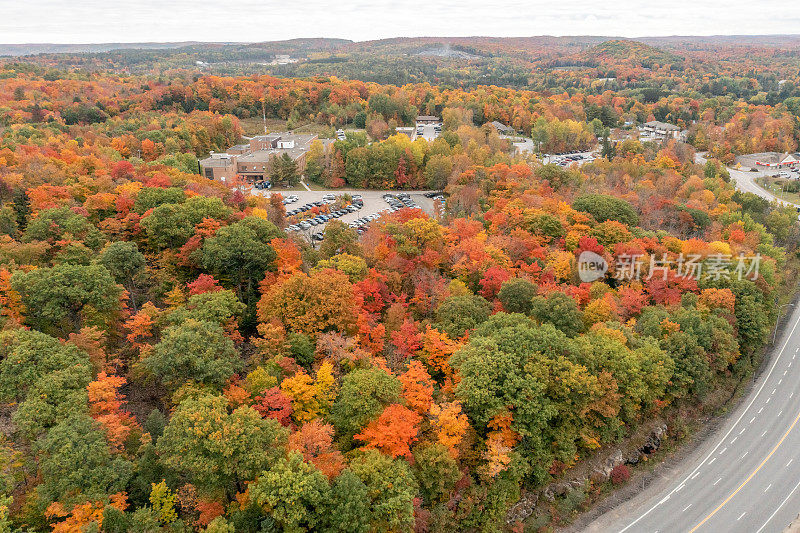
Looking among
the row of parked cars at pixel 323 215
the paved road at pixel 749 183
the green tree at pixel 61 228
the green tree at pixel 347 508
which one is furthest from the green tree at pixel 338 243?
the paved road at pixel 749 183

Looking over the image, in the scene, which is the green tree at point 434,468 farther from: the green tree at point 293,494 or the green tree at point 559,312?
the green tree at point 559,312

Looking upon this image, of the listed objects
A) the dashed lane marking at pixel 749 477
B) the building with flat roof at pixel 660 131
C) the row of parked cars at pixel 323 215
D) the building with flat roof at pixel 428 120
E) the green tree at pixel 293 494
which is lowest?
the dashed lane marking at pixel 749 477

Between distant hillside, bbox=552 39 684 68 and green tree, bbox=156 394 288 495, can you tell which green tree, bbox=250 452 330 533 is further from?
distant hillside, bbox=552 39 684 68

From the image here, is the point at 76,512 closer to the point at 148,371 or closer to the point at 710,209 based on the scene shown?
the point at 148,371

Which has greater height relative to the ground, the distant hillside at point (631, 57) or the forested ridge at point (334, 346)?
the distant hillside at point (631, 57)

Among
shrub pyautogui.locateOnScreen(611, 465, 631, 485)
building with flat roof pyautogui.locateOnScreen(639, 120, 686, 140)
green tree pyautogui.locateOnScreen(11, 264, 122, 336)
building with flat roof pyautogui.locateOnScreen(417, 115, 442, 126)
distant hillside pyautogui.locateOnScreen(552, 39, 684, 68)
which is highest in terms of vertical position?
distant hillside pyautogui.locateOnScreen(552, 39, 684, 68)

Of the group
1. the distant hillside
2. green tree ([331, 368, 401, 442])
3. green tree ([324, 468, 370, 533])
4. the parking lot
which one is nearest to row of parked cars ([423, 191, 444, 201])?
the parking lot
